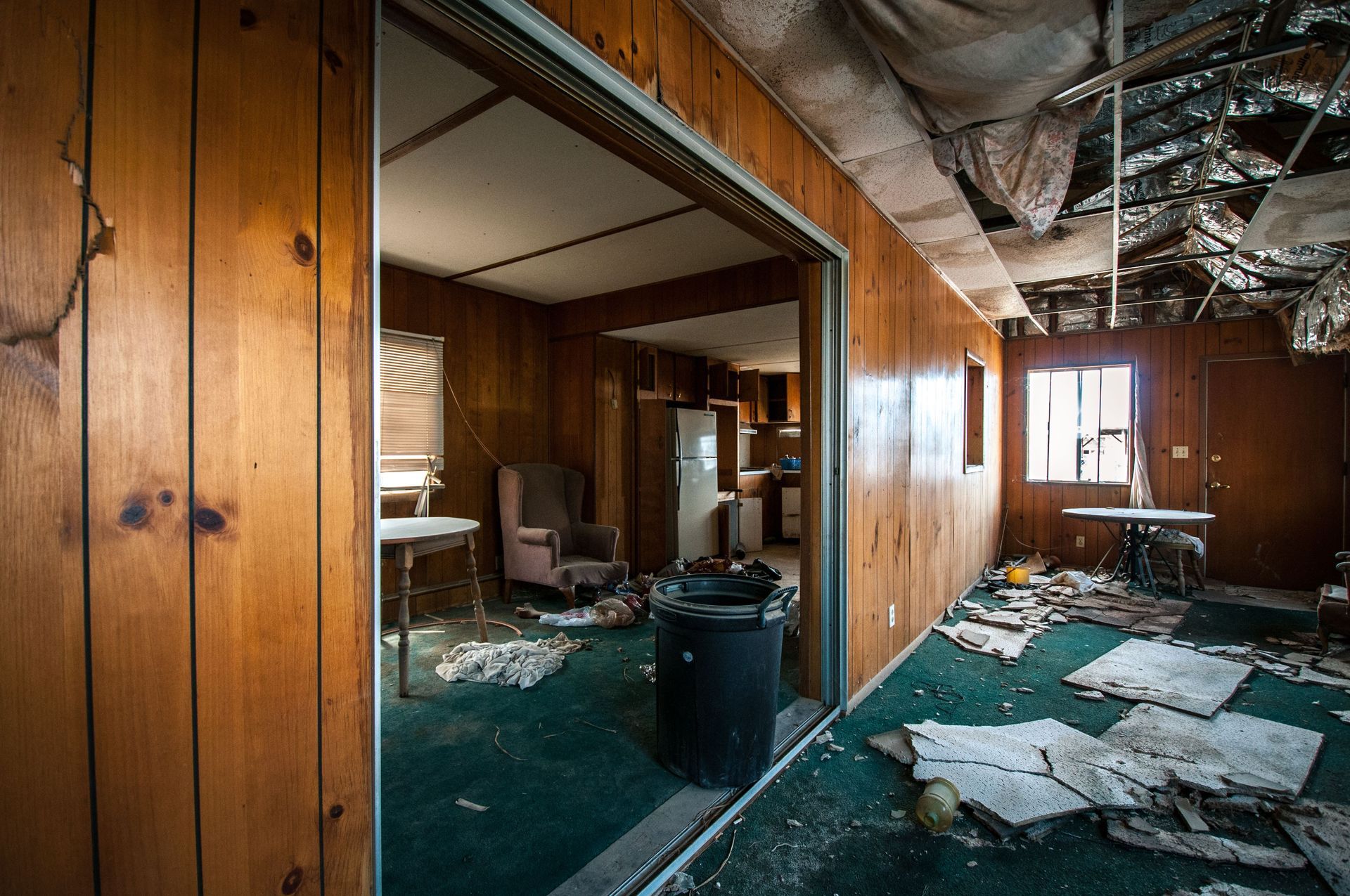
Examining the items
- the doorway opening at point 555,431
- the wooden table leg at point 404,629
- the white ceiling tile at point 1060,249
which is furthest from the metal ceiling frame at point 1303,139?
the wooden table leg at point 404,629

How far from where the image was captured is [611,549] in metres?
4.69

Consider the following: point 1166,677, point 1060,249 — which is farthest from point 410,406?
point 1166,677

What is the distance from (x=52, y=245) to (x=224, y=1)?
430mm

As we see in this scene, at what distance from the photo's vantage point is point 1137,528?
5.27m

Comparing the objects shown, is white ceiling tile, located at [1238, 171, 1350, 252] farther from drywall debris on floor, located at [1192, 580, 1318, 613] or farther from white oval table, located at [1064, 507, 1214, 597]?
drywall debris on floor, located at [1192, 580, 1318, 613]

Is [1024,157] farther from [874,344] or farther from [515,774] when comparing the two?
[515,774]

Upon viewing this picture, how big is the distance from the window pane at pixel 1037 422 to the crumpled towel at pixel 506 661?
18.2 feet

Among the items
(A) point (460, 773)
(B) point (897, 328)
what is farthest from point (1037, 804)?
(B) point (897, 328)

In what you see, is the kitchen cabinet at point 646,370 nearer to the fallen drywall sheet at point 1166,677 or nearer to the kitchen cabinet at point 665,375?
the kitchen cabinet at point 665,375

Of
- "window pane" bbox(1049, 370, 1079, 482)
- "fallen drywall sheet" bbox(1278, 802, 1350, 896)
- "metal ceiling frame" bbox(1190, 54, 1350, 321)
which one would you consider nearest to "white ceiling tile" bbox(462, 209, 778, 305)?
"metal ceiling frame" bbox(1190, 54, 1350, 321)

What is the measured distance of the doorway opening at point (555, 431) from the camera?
1769 millimetres

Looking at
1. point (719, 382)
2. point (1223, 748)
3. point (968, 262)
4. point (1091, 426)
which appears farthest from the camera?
point (719, 382)

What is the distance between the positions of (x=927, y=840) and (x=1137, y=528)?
15.9ft

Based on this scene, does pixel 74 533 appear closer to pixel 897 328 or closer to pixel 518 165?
pixel 518 165
